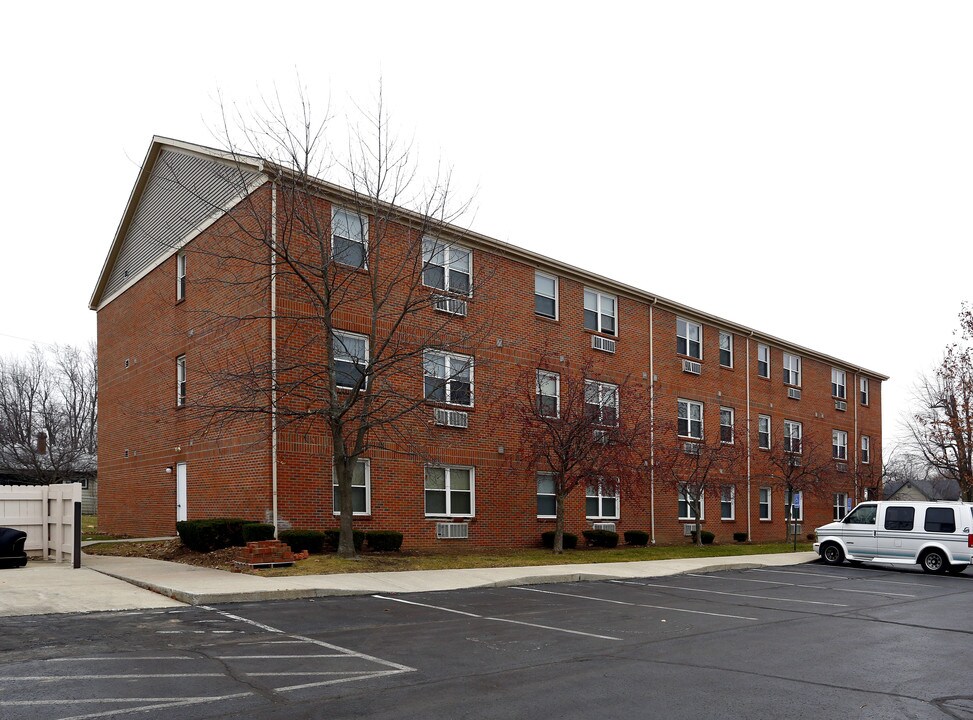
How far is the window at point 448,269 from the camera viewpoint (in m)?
24.9

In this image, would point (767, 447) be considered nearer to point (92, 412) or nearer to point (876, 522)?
point (876, 522)

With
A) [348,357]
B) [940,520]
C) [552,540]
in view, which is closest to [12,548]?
[348,357]

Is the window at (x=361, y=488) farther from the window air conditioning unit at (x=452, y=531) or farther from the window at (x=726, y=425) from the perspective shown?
the window at (x=726, y=425)

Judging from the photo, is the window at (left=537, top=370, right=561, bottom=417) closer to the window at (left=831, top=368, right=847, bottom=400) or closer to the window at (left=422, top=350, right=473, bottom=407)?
the window at (left=422, top=350, right=473, bottom=407)

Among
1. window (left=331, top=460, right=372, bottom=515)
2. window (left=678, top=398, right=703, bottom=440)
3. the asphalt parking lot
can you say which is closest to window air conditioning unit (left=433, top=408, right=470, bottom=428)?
window (left=331, top=460, right=372, bottom=515)

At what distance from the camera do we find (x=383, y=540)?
21.5m

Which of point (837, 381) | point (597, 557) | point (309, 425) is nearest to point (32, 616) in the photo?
point (309, 425)

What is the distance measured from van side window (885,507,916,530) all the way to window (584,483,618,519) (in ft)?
27.7

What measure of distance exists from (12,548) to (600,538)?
17119 mm

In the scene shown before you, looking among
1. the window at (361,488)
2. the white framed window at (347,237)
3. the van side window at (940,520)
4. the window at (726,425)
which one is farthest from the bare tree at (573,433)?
the window at (726,425)

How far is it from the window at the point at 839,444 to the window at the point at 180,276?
32833 mm

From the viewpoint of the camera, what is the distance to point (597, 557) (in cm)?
2403

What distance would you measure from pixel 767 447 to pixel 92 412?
48764 millimetres

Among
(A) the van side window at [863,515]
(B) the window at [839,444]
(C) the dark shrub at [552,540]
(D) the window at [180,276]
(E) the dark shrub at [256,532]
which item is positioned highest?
(D) the window at [180,276]
